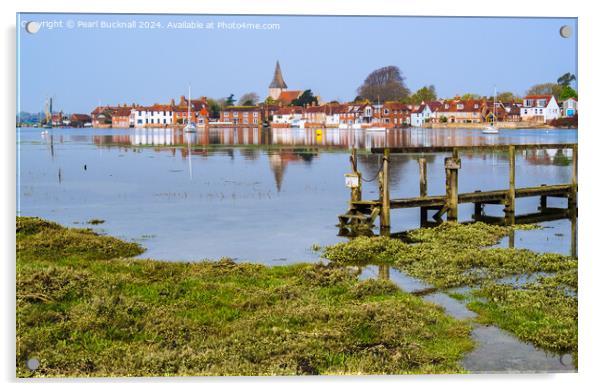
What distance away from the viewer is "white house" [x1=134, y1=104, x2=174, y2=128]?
2005cm

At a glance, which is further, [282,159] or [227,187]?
[282,159]

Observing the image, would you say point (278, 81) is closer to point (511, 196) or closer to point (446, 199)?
point (446, 199)

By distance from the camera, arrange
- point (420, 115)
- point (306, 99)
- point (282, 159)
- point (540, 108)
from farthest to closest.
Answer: point (282, 159) < point (420, 115) < point (306, 99) < point (540, 108)

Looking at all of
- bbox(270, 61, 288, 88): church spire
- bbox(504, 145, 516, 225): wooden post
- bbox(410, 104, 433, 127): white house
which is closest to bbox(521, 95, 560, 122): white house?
bbox(410, 104, 433, 127): white house

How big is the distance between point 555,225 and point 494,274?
9.17m

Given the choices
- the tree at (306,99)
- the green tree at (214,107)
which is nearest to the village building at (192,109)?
the green tree at (214,107)

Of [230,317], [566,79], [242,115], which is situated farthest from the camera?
[242,115]

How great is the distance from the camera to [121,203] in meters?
28.0

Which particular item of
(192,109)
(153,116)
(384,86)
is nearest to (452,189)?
(384,86)

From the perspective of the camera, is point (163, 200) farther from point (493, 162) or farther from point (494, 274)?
point (493, 162)

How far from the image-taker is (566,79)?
1330 centimetres

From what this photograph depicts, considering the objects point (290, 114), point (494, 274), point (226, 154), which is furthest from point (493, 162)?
point (494, 274)

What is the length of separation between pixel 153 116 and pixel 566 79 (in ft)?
42.4

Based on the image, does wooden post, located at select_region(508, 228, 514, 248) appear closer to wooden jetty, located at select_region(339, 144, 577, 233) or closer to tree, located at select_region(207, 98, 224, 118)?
wooden jetty, located at select_region(339, 144, 577, 233)
